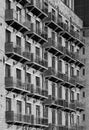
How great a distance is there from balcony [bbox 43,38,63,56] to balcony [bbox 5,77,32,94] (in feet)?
28.9

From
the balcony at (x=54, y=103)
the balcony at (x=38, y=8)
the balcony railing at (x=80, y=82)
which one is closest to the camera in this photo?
the balcony at (x=38, y=8)

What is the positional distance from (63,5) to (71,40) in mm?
5225

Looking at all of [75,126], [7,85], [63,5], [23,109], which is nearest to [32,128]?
[23,109]

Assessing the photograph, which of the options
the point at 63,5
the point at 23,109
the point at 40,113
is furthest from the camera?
the point at 63,5

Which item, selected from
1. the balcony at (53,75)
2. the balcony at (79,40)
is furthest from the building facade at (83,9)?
the balcony at (53,75)

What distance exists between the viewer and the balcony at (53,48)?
2562 inches

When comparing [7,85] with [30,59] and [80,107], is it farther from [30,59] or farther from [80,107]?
[80,107]

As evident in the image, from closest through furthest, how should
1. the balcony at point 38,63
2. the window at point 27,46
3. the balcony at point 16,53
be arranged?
the balcony at point 16,53
the balcony at point 38,63
the window at point 27,46

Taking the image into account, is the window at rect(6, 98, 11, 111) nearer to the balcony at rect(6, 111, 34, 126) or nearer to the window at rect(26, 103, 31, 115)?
the balcony at rect(6, 111, 34, 126)

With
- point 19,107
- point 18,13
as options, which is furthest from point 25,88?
point 18,13

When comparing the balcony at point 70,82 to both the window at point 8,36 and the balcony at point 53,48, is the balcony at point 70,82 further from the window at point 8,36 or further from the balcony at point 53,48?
the window at point 8,36

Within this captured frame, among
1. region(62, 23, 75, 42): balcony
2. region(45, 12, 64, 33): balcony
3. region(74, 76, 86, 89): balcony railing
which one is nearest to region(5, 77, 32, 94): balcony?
region(45, 12, 64, 33): balcony

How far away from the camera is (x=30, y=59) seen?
59.3m

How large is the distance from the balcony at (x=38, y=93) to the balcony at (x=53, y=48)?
18.7 ft
